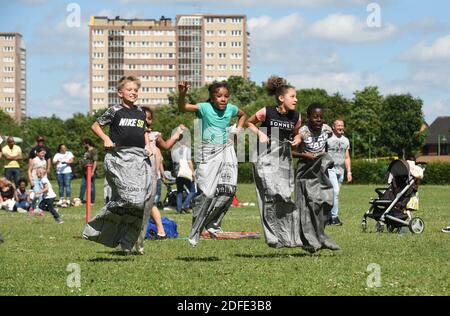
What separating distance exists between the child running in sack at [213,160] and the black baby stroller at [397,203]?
18.7 ft

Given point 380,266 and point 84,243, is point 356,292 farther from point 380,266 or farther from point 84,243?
point 84,243

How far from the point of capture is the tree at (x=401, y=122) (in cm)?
10900

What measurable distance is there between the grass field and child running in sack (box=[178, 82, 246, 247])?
23.3 inches

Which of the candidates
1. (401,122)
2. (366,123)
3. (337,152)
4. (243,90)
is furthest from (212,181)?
(243,90)

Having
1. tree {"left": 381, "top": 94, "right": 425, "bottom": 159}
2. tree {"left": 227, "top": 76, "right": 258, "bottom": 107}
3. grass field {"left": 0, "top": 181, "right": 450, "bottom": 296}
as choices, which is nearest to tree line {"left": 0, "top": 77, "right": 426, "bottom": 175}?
tree {"left": 381, "top": 94, "right": 425, "bottom": 159}

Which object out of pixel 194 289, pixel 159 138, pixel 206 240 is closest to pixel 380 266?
pixel 194 289

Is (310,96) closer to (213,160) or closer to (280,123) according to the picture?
(280,123)

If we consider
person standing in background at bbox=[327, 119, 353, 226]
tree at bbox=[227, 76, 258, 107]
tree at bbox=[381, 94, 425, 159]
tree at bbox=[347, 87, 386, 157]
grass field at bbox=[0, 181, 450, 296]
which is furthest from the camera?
tree at bbox=[227, 76, 258, 107]

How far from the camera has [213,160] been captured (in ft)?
38.9

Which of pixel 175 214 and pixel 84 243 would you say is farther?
pixel 175 214

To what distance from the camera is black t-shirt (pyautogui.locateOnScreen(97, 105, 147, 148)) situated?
454 inches

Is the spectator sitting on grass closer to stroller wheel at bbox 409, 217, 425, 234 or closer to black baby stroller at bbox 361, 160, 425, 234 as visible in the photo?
black baby stroller at bbox 361, 160, 425, 234

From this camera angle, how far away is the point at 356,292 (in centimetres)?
850

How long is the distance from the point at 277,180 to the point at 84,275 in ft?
10.3
